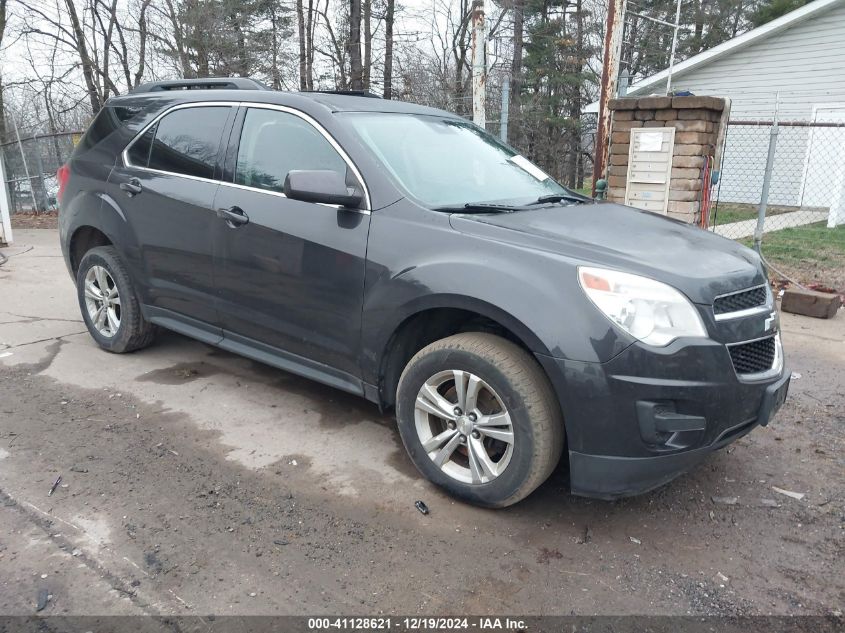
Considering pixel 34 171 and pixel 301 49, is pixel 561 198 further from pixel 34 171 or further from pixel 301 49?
pixel 301 49

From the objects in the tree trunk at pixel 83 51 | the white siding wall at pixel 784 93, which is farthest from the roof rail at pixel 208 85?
the tree trunk at pixel 83 51

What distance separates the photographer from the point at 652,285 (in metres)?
2.44

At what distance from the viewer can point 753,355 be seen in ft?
8.54

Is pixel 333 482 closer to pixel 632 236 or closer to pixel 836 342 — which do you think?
pixel 632 236

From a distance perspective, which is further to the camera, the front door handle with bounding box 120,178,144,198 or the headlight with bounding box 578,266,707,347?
the front door handle with bounding box 120,178,144,198

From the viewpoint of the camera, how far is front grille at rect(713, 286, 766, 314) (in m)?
2.53

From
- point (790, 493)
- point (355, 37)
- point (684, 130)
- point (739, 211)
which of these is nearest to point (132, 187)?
point (790, 493)

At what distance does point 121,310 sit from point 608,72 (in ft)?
19.1

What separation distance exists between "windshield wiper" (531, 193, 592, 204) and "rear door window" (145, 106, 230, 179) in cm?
194

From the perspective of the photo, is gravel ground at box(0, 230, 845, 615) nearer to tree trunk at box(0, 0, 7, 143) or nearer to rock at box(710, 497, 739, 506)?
rock at box(710, 497, 739, 506)

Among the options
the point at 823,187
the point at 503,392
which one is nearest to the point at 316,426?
the point at 503,392

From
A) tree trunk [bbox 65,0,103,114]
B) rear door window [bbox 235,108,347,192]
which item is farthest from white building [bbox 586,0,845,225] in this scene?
tree trunk [bbox 65,0,103,114]

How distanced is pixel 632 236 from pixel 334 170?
151 cm

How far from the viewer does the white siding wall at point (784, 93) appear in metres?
13.7
